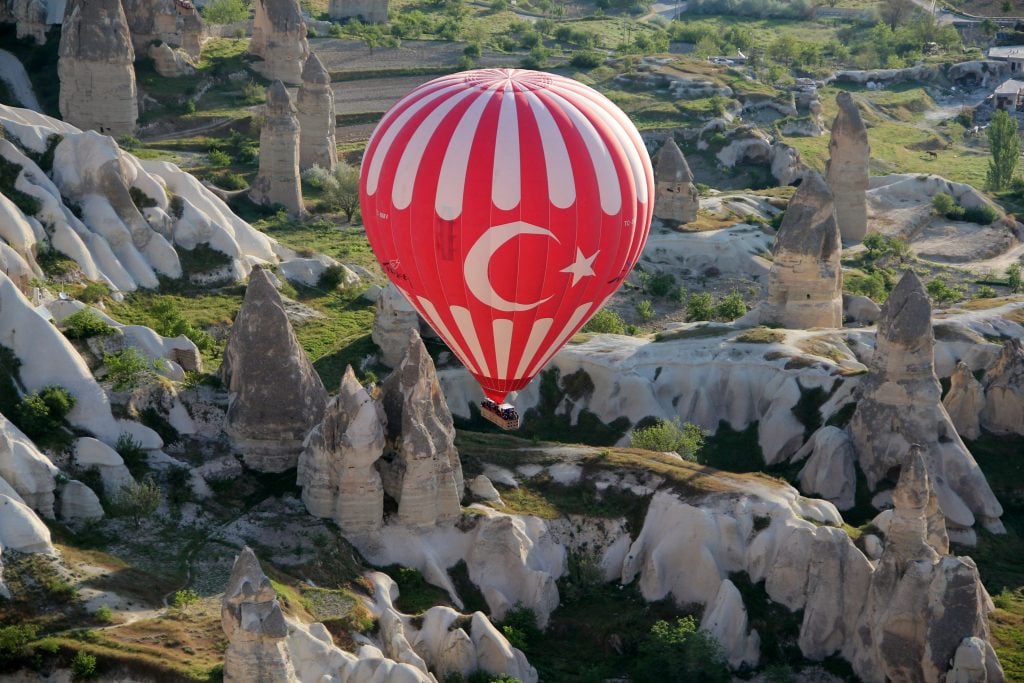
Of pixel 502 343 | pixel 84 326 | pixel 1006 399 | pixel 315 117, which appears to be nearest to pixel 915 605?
pixel 502 343

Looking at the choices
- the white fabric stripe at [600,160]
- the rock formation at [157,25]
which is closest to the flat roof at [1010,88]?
the rock formation at [157,25]

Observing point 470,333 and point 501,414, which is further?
point 501,414

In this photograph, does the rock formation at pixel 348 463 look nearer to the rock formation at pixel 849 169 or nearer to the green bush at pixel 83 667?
the green bush at pixel 83 667

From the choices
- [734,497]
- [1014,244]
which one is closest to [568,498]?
[734,497]

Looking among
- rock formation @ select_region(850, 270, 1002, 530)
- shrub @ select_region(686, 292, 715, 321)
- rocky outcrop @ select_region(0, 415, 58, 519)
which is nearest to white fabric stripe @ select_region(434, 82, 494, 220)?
rocky outcrop @ select_region(0, 415, 58, 519)

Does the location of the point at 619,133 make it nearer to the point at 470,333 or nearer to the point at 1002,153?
the point at 470,333

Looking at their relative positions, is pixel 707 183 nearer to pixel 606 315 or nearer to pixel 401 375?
pixel 606 315
